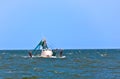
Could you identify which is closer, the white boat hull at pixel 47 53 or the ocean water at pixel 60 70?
the ocean water at pixel 60 70

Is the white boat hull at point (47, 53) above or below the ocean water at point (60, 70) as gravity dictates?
above

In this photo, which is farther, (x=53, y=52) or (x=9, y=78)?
(x=53, y=52)

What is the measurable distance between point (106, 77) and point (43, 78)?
8.10m

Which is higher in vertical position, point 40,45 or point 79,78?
point 40,45

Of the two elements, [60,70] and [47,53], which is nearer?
[60,70]

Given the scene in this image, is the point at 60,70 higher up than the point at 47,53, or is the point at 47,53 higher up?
the point at 47,53

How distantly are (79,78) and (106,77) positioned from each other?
11.8ft

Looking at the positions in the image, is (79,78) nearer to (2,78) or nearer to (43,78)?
(43,78)

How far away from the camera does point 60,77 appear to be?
6138cm

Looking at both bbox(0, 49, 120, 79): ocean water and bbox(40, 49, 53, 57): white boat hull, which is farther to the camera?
bbox(40, 49, 53, 57): white boat hull

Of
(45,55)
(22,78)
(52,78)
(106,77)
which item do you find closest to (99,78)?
(106,77)

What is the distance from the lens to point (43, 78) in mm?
60562

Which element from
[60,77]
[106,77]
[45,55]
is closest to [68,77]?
[60,77]

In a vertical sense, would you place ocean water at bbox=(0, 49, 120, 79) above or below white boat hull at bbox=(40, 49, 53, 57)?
below
